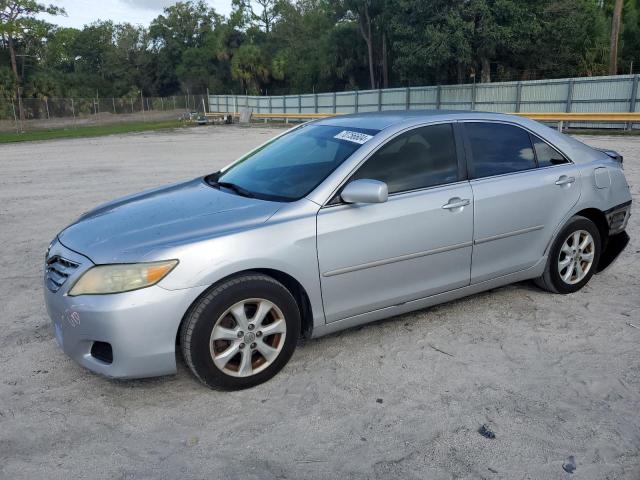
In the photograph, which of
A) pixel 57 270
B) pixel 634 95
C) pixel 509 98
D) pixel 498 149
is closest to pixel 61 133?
pixel 509 98

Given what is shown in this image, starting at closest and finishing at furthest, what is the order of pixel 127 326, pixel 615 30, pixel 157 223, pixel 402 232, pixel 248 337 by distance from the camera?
pixel 127 326
pixel 248 337
pixel 157 223
pixel 402 232
pixel 615 30

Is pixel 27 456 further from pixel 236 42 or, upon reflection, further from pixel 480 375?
pixel 236 42

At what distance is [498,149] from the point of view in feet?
14.4

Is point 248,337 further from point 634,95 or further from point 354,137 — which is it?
point 634,95

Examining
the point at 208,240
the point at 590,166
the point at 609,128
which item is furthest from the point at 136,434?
the point at 609,128

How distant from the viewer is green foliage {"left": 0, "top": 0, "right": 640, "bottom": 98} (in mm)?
34406

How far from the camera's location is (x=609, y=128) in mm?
23703

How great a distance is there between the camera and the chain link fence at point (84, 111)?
41.3 meters

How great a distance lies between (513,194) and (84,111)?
154 feet

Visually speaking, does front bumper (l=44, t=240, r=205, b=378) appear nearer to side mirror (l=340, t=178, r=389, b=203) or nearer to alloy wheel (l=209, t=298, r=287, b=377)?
alloy wheel (l=209, t=298, r=287, b=377)

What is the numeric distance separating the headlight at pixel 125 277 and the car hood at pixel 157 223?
0.15 ft

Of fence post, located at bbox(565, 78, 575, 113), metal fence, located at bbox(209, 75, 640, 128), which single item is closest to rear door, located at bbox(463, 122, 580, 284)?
metal fence, located at bbox(209, 75, 640, 128)

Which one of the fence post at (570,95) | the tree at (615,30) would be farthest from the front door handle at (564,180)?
the tree at (615,30)

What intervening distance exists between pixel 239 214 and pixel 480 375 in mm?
1800
